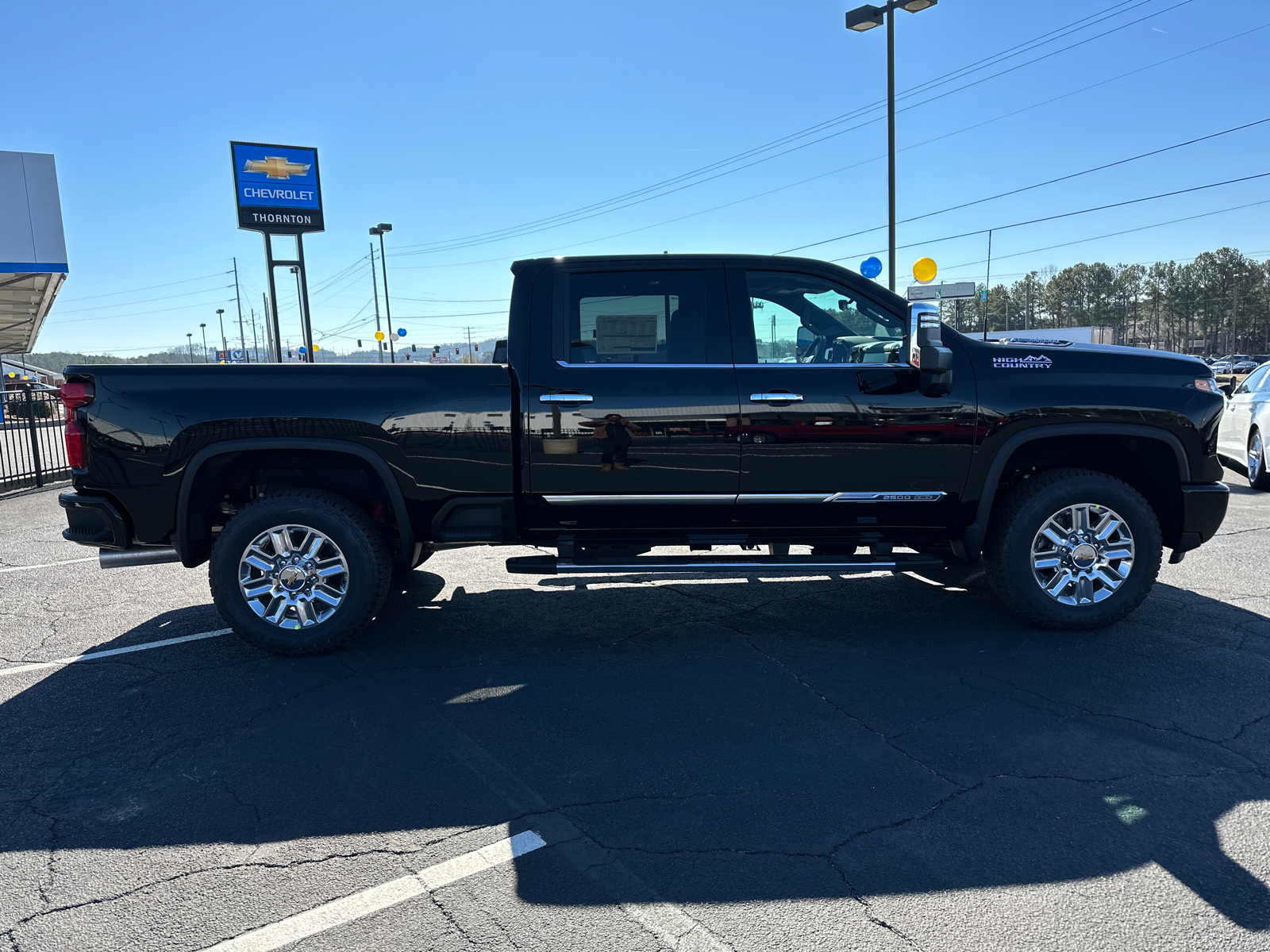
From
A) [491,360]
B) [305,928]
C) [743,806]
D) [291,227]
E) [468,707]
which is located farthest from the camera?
[291,227]

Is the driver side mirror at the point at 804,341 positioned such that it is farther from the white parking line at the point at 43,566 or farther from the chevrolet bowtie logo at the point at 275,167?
the chevrolet bowtie logo at the point at 275,167

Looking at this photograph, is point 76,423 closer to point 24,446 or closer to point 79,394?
point 79,394

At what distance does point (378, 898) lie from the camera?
8.35 ft

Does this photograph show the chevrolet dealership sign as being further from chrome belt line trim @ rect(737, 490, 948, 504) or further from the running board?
chrome belt line trim @ rect(737, 490, 948, 504)

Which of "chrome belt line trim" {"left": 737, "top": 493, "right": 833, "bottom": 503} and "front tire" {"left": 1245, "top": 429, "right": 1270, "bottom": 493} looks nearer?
"chrome belt line trim" {"left": 737, "top": 493, "right": 833, "bottom": 503}

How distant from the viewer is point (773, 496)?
15.5ft

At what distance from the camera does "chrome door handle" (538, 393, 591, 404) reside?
15.1ft

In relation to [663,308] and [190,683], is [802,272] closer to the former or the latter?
[663,308]

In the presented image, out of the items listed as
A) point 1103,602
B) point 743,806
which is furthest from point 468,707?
point 1103,602

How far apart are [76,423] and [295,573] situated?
1375 mm

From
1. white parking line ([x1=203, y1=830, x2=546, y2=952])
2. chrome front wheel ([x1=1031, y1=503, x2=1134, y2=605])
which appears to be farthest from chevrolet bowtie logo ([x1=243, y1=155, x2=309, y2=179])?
white parking line ([x1=203, y1=830, x2=546, y2=952])

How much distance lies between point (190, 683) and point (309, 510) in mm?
1043

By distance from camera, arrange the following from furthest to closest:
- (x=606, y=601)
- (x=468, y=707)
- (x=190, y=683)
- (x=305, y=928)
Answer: (x=606, y=601) < (x=190, y=683) < (x=468, y=707) < (x=305, y=928)

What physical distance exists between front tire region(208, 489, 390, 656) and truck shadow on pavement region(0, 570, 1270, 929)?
182 mm
